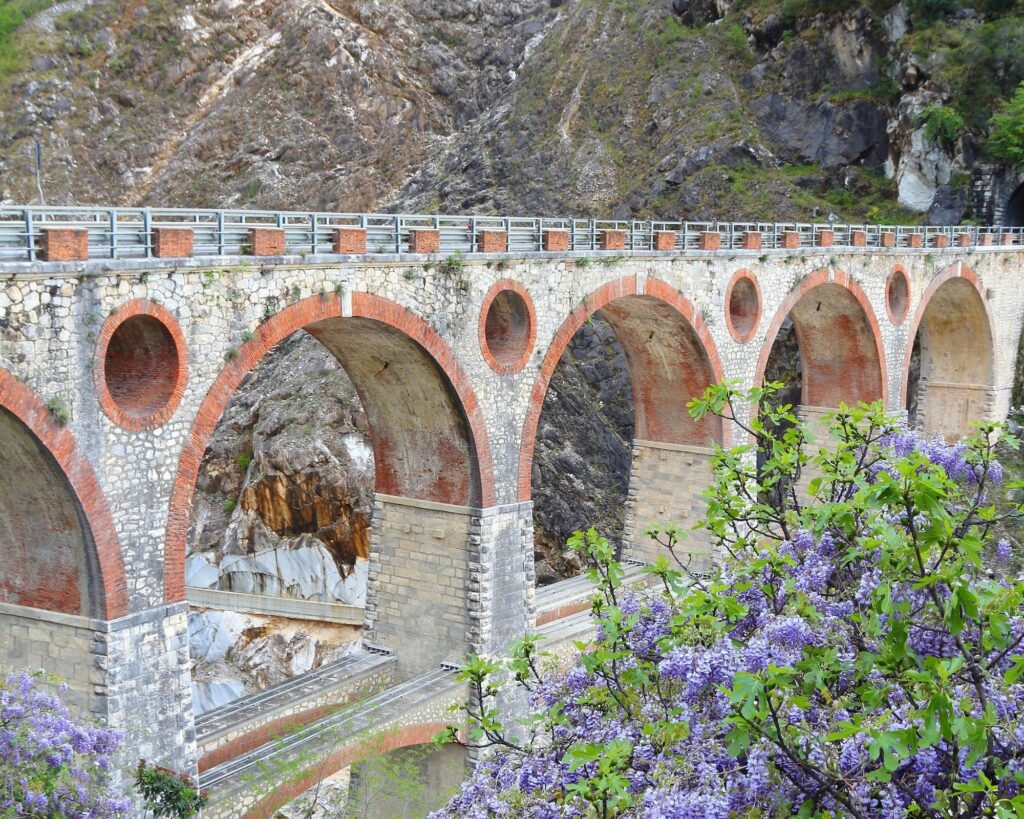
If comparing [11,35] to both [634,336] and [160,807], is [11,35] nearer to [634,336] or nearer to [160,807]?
[634,336]

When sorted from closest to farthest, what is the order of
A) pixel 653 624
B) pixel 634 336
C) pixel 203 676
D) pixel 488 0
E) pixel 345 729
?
pixel 653 624, pixel 345 729, pixel 634 336, pixel 203 676, pixel 488 0

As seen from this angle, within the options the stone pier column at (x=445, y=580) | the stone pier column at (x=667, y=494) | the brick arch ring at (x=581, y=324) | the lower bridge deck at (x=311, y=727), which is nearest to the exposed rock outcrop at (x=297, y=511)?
the stone pier column at (x=667, y=494)

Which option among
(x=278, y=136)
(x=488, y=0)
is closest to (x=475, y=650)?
(x=278, y=136)

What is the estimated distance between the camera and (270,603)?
39281 mm

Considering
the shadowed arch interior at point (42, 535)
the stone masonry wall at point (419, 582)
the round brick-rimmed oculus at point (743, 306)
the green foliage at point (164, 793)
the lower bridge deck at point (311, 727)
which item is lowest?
the lower bridge deck at point (311, 727)

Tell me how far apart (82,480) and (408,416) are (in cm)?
923

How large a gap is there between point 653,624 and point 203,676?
91.5ft

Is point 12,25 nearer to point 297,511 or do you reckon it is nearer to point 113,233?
point 297,511

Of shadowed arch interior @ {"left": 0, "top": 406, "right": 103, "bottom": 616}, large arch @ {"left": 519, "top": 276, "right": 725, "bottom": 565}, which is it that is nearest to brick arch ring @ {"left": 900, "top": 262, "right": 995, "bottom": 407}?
large arch @ {"left": 519, "top": 276, "right": 725, "bottom": 565}

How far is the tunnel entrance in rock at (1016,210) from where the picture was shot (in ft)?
178

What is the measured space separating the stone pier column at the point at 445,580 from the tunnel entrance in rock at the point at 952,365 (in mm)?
25853

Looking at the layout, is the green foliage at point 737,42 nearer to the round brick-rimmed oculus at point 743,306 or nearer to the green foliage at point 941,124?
the green foliage at point 941,124

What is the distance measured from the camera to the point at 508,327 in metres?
27.2

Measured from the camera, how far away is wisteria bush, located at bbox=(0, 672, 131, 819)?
43.1 feet
